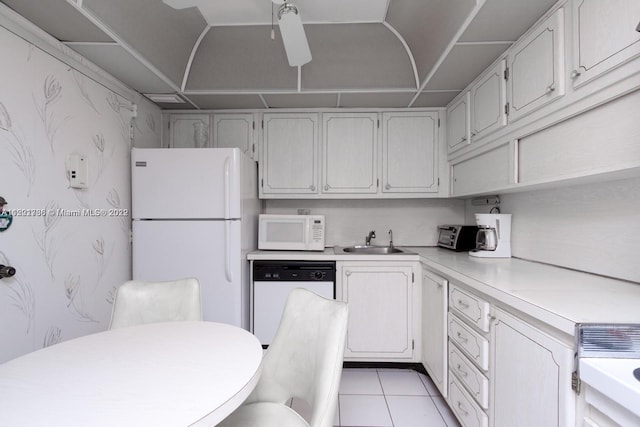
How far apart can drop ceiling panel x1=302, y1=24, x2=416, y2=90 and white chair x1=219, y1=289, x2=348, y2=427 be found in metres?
1.71

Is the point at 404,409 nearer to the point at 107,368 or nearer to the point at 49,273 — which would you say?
the point at 107,368

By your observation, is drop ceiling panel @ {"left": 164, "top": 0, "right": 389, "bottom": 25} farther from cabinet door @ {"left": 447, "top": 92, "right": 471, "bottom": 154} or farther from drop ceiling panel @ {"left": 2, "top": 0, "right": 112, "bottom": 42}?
cabinet door @ {"left": 447, "top": 92, "right": 471, "bottom": 154}

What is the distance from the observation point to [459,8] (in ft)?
4.91

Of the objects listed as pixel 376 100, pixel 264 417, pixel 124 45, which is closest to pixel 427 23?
pixel 376 100

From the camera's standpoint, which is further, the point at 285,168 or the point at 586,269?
the point at 285,168

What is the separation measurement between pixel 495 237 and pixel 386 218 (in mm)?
1060

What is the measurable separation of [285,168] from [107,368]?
6.56 ft

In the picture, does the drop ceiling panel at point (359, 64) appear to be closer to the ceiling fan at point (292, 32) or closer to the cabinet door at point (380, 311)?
the ceiling fan at point (292, 32)

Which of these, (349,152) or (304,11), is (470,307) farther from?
(304,11)

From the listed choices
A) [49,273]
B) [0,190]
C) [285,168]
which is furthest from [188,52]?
[49,273]

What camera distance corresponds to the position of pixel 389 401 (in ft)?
6.36

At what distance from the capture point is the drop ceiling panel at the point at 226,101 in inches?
92.5

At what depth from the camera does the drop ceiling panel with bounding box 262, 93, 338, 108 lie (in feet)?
7.63

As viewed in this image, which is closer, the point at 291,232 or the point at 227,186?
the point at 227,186
